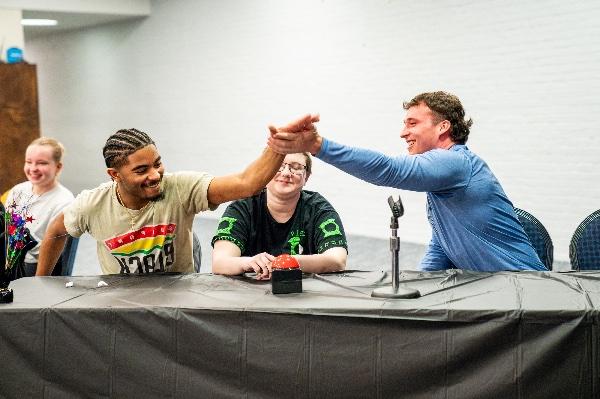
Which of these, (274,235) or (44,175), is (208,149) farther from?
(274,235)

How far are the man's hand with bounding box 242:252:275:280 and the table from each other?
0.19 metres

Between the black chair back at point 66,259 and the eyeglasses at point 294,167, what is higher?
the eyeglasses at point 294,167

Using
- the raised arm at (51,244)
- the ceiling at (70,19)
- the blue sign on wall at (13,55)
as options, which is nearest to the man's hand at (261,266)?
the raised arm at (51,244)

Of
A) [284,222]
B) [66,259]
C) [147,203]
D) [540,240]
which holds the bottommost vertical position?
[66,259]

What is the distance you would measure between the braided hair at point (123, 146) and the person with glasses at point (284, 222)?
481 mm

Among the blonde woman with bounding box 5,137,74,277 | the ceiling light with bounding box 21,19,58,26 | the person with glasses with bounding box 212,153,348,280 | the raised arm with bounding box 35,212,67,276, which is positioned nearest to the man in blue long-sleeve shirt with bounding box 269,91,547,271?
the person with glasses with bounding box 212,153,348,280

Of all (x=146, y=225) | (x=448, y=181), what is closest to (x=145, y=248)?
(x=146, y=225)

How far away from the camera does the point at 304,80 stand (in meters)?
9.15

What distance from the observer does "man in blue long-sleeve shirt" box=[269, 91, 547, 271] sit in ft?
9.27

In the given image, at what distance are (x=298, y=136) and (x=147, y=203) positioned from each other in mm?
612

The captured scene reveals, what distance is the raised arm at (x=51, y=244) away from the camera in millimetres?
3148

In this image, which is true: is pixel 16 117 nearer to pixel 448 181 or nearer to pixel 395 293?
pixel 448 181

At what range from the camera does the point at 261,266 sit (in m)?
2.75

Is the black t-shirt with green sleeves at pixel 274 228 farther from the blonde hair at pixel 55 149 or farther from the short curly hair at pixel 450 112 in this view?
the blonde hair at pixel 55 149
